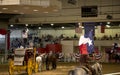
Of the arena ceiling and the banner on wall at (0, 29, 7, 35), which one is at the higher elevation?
the arena ceiling

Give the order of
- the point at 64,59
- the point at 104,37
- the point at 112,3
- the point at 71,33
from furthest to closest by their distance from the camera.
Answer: the point at 71,33 < the point at 104,37 < the point at 64,59 < the point at 112,3

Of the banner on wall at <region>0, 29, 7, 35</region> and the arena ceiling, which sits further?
the banner on wall at <region>0, 29, 7, 35</region>

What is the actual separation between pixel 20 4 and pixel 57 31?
83.1 feet

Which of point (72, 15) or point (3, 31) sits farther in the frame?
point (3, 31)

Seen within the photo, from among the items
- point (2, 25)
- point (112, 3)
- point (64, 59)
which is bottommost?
point (64, 59)

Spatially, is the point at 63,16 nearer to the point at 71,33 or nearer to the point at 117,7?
the point at 117,7

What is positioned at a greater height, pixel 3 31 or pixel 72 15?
pixel 72 15

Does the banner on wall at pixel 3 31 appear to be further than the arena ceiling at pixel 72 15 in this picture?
Yes

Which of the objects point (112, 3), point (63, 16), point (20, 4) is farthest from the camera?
point (63, 16)

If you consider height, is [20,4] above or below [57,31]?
above

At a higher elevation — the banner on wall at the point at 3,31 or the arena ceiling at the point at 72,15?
the arena ceiling at the point at 72,15

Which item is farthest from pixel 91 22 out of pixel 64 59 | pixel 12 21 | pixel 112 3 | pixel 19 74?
pixel 19 74

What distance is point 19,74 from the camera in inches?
862

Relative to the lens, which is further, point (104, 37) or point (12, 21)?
point (104, 37)
